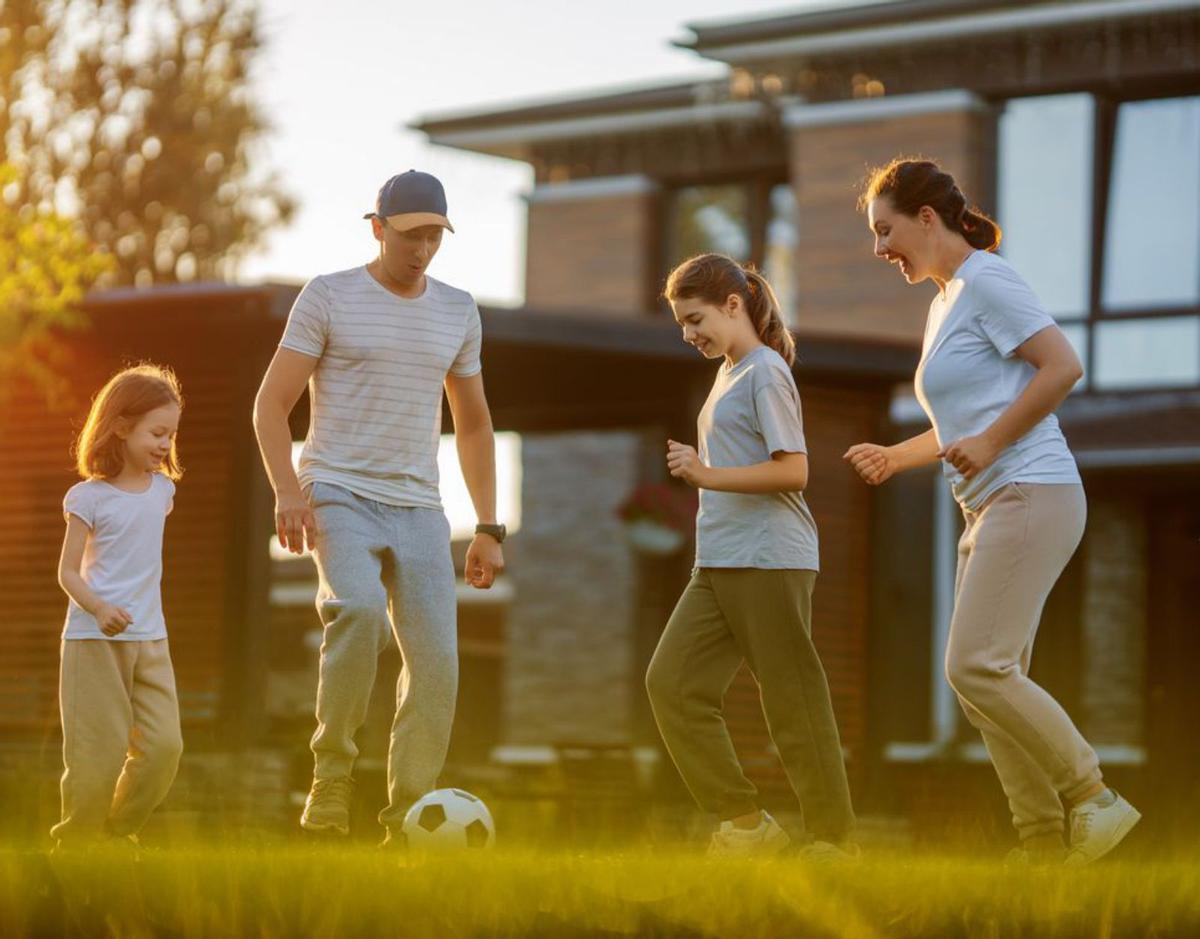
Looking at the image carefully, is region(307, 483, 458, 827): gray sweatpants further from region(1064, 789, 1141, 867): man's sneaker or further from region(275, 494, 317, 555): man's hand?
region(1064, 789, 1141, 867): man's sneaker

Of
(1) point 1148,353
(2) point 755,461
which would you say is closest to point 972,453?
A: (2) point 755,461

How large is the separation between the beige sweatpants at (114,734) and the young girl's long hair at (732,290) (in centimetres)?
201

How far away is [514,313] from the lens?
1353 cm

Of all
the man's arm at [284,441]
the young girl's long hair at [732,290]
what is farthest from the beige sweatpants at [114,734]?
the young girl's long hair at [732,290]

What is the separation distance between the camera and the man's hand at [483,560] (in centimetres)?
676

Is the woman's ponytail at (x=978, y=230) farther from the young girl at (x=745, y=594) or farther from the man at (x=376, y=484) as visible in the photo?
the man at (x=376, y=484)

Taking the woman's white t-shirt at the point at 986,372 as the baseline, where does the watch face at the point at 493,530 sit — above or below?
below

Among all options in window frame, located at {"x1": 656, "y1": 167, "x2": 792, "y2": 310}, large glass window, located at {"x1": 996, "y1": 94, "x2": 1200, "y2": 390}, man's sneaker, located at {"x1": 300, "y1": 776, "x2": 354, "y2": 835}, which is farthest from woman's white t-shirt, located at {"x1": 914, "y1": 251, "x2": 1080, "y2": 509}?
window frame, located at {"x1": 656, "y1": 167, "x2": 792, "y2": 310}

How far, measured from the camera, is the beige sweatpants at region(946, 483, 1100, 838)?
19.4ft

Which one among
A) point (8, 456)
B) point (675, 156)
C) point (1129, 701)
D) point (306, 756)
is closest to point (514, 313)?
point (306, 756)

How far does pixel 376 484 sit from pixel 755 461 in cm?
111

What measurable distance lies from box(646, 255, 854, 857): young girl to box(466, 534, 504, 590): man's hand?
640 millimetres

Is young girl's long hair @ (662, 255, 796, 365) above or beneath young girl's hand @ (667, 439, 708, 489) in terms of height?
above

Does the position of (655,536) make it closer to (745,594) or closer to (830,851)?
(745,594)
